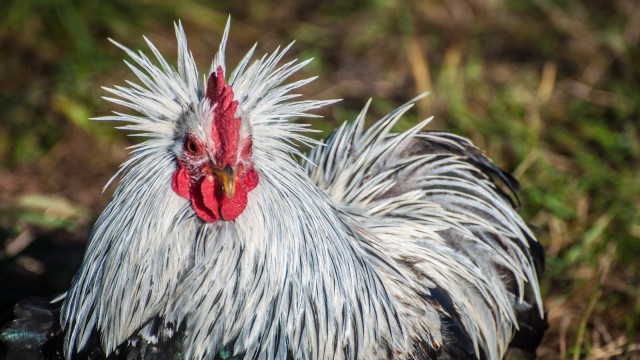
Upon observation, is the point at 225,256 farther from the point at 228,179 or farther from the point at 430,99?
the point at 430,99

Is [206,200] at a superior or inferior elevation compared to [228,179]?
inferior

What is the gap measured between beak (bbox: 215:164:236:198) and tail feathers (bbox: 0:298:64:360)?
1.12m

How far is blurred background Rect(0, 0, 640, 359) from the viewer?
5.11 meters

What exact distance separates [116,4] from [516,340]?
4.99 meters

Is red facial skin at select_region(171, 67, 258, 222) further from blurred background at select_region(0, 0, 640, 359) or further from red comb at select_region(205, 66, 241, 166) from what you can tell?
blurred background at select_region(0, 0, 640, 359)

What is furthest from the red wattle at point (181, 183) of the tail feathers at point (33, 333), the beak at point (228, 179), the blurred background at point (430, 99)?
the blurred background at point (430, 99)

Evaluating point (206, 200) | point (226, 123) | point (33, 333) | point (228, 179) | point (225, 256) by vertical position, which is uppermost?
point (226, 123)

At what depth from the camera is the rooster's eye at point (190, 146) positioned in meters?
2.97

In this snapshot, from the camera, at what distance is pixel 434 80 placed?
680 cm

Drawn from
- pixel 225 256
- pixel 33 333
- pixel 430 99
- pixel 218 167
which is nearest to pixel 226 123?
pixel 218 167

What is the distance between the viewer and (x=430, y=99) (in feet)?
21.2

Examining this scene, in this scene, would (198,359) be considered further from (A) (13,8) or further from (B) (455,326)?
(A) (13,8)

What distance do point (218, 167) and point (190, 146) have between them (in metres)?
0.14

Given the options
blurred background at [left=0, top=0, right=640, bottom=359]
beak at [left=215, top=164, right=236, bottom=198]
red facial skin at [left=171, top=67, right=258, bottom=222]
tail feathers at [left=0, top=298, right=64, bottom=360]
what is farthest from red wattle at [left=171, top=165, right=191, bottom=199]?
blurred background at [left=0, top=0, right=640, bottom=359]
